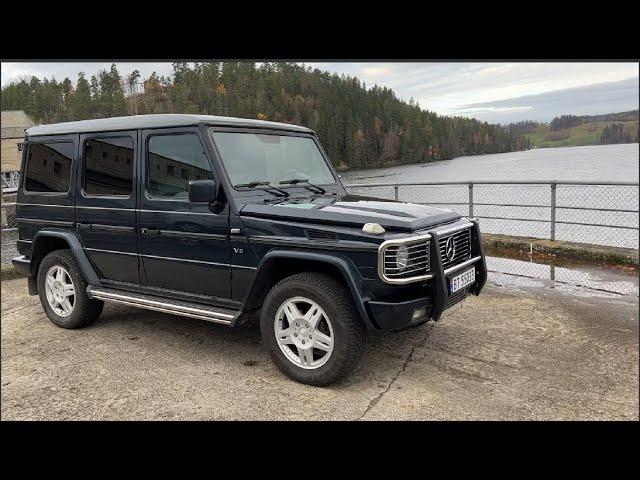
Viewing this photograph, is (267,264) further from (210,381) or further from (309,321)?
(210,381)

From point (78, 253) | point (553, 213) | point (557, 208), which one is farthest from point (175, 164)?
point (557, 208)

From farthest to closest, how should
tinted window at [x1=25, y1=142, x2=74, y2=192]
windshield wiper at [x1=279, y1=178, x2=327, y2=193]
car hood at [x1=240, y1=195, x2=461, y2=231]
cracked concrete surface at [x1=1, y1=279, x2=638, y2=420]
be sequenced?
tinted window at [x1=25, y1=142, x2=74, y2=192]
windshield wiper at [x1=279, y1=178, x2=327, y2=193]
car hood at [x1=240, y1=195, x2=461, y2=231]
cracked concrete surface at [x1=1, y1=279, x2=638, y2=420]

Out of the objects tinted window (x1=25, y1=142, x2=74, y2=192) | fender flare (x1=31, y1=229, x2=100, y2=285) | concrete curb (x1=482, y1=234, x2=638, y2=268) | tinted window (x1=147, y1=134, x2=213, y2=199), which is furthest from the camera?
concrete curb (x1=482, y1=234, x2=638, y2=268)

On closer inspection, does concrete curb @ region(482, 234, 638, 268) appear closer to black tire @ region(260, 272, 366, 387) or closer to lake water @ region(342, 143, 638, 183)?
lake water @ region(342, 143, 638, 183)

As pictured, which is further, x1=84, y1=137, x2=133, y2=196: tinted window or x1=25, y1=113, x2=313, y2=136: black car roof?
x1=84, y1=137, x2=133, y2=196: tinted window

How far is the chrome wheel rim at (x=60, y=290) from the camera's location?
17.8ft

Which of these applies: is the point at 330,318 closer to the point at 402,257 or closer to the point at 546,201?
the point at 402,257

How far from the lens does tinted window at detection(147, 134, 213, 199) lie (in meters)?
4.42

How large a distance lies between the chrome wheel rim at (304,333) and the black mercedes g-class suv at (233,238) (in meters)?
0.01

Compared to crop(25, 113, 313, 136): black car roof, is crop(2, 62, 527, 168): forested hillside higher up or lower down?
higher up

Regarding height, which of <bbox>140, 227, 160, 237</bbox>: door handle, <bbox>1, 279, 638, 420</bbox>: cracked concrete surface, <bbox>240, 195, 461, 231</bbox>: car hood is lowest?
<bbox>1, 279, 638, 420</bbox>: cracked concrete surface

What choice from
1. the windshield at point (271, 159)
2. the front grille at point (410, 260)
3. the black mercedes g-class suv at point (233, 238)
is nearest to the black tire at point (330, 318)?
the black mercedes g-class suv at point (233, 238)

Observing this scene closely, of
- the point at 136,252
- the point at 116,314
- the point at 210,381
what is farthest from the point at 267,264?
the point at 116,314

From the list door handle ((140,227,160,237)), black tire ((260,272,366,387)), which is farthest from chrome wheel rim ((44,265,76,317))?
black tire ((260,272,366,387))
